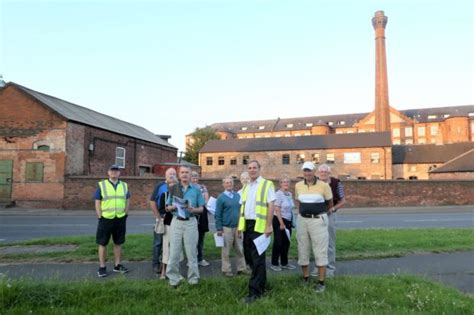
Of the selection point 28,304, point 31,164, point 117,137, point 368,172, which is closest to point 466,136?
point 368,172

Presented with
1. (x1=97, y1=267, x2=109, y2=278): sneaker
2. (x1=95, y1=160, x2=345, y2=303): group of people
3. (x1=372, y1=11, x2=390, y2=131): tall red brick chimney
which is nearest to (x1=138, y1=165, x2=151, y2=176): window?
(x1=95, y1=160, x2=345, y2=303): group of people

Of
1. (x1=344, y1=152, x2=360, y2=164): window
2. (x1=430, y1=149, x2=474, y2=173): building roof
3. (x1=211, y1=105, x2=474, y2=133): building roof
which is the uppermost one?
(x1=211, y1=105, x2=474, y2=133): building roof

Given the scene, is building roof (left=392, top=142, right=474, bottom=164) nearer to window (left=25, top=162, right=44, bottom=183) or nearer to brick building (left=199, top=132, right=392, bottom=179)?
brick building (left=199, top=132, right=392, bottom=179)

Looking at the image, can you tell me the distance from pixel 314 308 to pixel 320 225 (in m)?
1.28

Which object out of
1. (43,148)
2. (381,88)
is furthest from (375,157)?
(43,148)

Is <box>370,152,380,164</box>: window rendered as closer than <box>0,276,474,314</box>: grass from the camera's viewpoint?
No

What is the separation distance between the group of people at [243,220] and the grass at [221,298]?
0.95ft

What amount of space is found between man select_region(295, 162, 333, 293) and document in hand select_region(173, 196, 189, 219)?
71.7 inches

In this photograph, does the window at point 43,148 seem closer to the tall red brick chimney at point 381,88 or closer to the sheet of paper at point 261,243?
the sheet of paper at point 261,243

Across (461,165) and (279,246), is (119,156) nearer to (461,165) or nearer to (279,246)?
(279,246)

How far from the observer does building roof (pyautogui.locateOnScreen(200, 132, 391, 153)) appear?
4931 cm

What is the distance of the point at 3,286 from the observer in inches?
184

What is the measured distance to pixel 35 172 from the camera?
76.5 feet

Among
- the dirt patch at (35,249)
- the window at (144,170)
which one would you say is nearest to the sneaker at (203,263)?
the dirt patch at (35,249)
